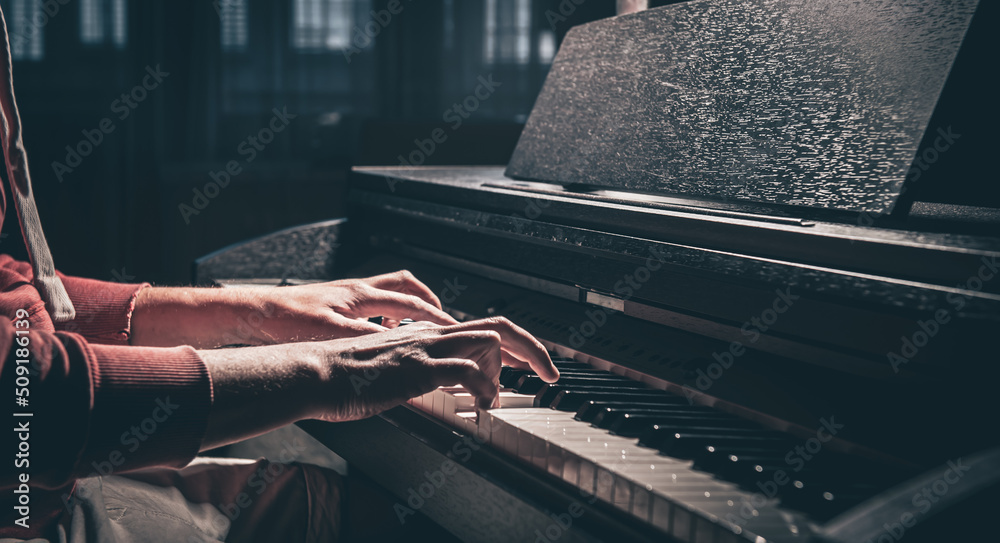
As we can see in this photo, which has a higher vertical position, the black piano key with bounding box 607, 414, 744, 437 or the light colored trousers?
the black piano key with bounding box 607, 414, 744, 437

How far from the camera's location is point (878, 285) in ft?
2.63

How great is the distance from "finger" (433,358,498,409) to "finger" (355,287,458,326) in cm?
28

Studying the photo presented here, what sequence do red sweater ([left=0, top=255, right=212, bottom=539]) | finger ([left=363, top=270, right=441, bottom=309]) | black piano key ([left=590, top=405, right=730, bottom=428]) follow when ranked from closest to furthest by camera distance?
red sweater ([left=0, top=255, right=212, bottom=539]), black piano key ([left=590, top=405, right=730, bottom=428]), finger ([left=363, top=270, right=441, bottom=309])

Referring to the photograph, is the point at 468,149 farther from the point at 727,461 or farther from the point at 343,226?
the point at 727,461

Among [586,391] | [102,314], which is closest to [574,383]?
[586,391]

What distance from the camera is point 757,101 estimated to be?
1187mm

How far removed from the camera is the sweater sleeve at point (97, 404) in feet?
2.67

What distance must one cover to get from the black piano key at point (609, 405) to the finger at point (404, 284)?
524mm

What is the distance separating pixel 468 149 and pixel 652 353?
6.02ft

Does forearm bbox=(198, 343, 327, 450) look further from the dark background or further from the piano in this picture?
the dark background

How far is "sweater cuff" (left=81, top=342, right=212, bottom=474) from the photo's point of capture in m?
0.86

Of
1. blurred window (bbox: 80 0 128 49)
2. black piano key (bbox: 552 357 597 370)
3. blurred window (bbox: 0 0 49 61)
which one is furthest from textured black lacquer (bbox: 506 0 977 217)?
blurred window (bbox: 0 0 49 61)

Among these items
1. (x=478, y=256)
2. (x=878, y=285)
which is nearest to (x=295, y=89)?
(x=478, y=256)

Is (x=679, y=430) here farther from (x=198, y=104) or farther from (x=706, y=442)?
(x=198, y=104)
